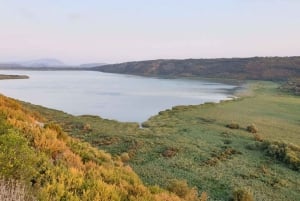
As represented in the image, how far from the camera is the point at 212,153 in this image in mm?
18109

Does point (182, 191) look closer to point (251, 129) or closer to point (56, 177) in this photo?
point (56, 177)

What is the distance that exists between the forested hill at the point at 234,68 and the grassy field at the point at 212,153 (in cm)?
8894

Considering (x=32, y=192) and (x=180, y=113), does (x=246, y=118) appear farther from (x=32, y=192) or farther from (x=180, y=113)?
(x=32, y=192)

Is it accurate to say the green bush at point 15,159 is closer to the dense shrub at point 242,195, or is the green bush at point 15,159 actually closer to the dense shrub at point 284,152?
the dense shrub at point 242,195

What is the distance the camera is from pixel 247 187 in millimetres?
13328

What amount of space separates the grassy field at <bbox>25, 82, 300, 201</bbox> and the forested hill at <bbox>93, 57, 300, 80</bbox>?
292 feet

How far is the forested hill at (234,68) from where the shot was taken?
119062mm

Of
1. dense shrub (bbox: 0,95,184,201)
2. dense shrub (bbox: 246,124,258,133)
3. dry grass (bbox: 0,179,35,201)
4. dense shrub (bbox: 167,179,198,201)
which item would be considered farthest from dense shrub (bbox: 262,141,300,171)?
dry grass (bbox: 0,179,35,201)

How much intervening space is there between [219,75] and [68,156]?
403 ft

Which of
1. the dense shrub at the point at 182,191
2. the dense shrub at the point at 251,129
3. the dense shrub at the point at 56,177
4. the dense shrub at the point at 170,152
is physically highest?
the dense shrub at the point at 56,177

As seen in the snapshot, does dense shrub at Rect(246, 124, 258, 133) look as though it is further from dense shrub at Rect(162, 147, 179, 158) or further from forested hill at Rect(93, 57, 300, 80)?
forested hill at Rect(93, 57, 300, 80)

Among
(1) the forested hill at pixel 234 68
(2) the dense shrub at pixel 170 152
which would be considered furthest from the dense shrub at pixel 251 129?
(1) the forested hill at pixel 234 68

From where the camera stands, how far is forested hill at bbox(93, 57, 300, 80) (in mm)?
119062

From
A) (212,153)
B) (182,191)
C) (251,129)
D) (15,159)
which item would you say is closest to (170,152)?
(212,153)
